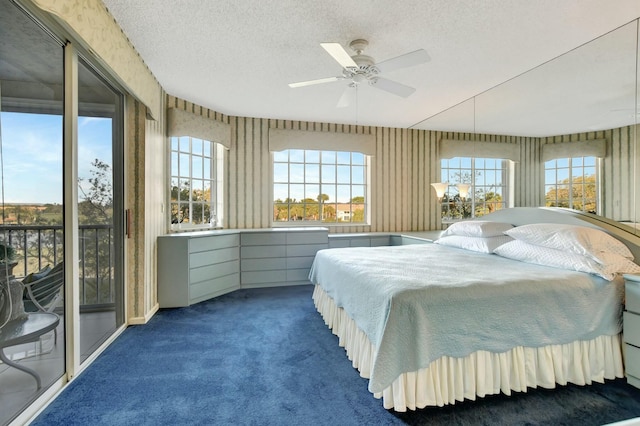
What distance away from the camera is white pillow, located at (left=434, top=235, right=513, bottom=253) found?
2.88 meters

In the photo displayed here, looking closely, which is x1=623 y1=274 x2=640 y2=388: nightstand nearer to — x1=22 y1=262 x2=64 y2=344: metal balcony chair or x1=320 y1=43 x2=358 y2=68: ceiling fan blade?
x1=320 y1=43 x2=358 y2=68: ceiling fan blade

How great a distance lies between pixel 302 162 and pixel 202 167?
5.15ft

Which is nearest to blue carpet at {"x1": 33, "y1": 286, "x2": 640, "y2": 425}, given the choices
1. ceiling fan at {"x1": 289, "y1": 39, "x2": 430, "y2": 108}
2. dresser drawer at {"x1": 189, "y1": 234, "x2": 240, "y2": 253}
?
dresser drawer at {"x1": 189, "y1": 234, "x2": 240, "y2": 253}

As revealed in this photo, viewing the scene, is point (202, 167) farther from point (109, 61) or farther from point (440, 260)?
point (440, 260)

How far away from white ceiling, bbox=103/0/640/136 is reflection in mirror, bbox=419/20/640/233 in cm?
1

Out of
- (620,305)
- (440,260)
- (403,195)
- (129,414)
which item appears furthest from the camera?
(403,195)

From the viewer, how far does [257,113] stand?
4348mm

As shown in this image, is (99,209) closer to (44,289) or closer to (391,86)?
(44,289)

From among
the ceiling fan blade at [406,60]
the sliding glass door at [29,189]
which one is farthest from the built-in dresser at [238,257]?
the ceiling fan blade at [406,60]

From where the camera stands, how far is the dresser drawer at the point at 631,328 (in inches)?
73.0

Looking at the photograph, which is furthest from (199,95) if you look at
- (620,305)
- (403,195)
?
(620,305)

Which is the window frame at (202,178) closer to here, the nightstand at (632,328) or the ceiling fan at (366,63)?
the ceiling fan at (366,63)

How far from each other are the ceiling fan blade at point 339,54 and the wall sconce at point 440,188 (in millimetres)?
2590

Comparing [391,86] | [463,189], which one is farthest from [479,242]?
[391,86]
